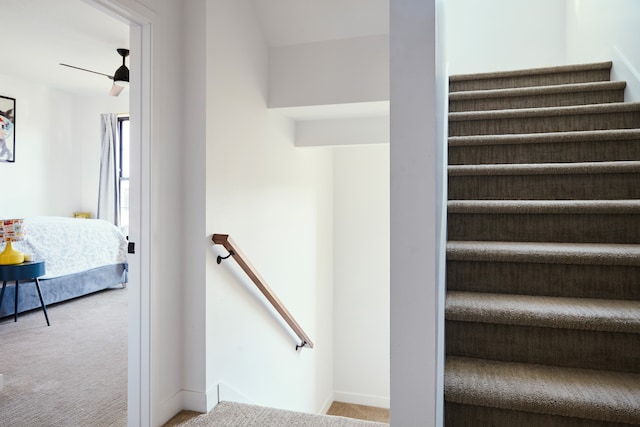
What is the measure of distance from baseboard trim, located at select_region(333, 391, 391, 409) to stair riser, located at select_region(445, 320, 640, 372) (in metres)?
3.71

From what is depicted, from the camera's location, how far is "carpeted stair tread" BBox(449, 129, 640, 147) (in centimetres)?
189

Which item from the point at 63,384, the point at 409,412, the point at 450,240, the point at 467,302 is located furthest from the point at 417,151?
the point at 63,384

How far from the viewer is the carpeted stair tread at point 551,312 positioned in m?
1.28

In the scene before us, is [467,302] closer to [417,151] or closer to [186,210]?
[417,151]

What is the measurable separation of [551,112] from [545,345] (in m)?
1.29

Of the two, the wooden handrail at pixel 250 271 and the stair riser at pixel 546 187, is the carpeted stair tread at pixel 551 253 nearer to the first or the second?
the stair riser at pixel 546 187

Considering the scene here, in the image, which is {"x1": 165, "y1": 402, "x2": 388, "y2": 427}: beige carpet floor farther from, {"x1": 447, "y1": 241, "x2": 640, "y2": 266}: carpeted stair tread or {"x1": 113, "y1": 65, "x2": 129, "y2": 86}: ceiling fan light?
{"x1": 113, "y1": 65, "x2": 129, "y2": 86}: ceiling fan light

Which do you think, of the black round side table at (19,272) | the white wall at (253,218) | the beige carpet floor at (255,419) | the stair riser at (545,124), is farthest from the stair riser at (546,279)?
the black round side table at (19,272)

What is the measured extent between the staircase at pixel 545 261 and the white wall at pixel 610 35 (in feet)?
0.46

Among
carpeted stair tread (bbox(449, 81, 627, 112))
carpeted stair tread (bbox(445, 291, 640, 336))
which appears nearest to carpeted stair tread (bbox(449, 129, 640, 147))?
carpeted stair tread (bbox(449, 81, 627, 112))

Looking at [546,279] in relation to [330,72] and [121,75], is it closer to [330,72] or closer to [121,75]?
[330,72]

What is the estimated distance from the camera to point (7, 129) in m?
5.57

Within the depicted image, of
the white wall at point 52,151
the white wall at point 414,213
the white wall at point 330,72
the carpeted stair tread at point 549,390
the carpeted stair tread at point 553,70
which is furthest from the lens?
the white wall at point 52,151

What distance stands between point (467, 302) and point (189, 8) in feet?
6.55
